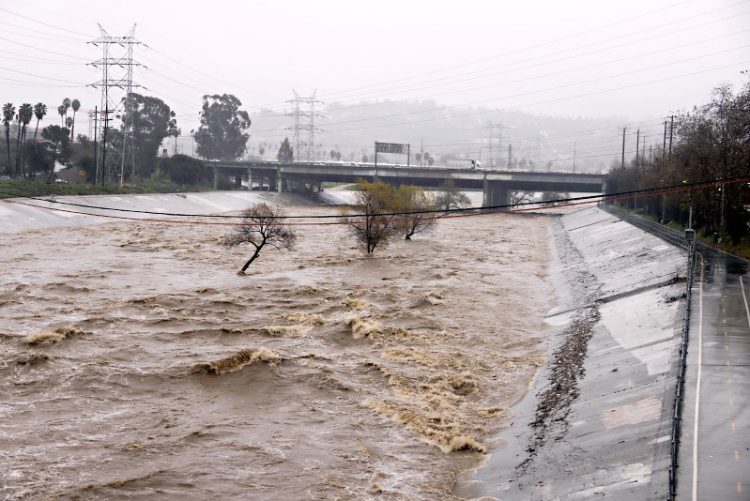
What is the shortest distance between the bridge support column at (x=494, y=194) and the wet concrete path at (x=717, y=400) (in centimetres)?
9035

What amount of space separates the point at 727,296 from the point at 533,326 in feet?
26.4

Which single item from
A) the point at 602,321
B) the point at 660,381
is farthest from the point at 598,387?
the point at 602,321

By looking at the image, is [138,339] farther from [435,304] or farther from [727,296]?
[727,296]

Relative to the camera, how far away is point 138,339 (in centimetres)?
3003

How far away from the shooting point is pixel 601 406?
2195cm

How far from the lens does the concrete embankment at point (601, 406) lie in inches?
681

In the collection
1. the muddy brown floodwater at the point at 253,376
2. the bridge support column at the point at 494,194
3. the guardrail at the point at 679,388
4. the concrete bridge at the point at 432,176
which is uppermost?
the concrete bridge at the point at 432,176

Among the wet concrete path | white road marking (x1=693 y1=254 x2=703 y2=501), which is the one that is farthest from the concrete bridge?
white road marking (x1=693 y1=254 x2=703 y2=501)

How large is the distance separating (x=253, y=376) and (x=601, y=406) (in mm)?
10919

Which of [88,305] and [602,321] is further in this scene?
[88,305]

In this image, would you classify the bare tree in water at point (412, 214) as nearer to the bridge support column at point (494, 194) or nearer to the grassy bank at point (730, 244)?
the grassy bank at point (730, 244)

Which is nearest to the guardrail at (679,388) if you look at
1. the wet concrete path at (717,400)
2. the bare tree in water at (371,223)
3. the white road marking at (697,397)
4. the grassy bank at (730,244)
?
the wet concrete path at (717,400)

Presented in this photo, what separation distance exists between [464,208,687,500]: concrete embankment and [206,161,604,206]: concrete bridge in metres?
80.9

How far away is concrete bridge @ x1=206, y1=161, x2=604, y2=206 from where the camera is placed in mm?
122438
